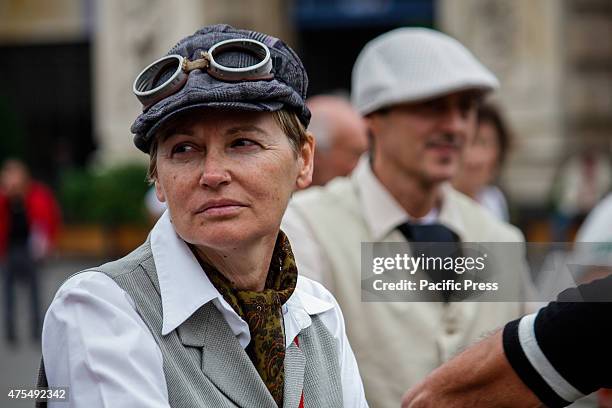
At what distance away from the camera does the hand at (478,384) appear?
6.50 ft

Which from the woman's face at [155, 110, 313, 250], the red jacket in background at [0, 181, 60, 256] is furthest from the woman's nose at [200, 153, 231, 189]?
the red jacket in background at [0, 181, 60, 256]

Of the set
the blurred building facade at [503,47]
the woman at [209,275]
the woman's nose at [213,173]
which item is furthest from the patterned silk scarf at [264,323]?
the blurred building facade at [503,47]

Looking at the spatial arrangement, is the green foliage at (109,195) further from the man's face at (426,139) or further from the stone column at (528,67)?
the man's face at (426,139)

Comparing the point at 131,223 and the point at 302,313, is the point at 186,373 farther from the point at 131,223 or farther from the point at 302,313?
the point at 131,223

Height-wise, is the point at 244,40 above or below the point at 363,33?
below

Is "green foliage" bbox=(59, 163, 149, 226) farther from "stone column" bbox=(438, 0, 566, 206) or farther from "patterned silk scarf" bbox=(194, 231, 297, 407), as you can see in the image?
"patterned silk scarf" bbox=(194, 231, 297, 407)

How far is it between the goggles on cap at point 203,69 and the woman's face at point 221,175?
0.07m

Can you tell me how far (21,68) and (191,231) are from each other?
24843mm

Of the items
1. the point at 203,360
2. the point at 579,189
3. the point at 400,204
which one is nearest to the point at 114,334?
the point at 203,360

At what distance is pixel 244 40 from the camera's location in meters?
2.09

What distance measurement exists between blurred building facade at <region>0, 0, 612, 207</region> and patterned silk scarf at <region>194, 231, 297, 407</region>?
14874mm

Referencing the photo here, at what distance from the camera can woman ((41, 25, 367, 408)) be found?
1.95 m

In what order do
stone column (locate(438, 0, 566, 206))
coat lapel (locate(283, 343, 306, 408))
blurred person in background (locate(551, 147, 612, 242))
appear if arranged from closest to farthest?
coat lapel (locate(283, 343, 306, 408))
blurred person in background (locate(551, 147, 612, 242))
stone column (locate(438, 0, 566, 206))

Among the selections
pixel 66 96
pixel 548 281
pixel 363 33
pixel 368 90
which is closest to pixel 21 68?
pixel 66 96
